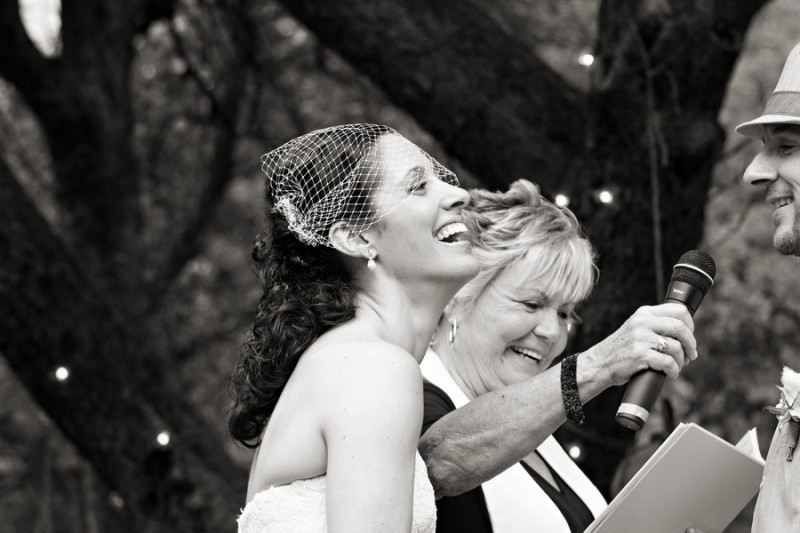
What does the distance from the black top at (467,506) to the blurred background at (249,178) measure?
727 mm

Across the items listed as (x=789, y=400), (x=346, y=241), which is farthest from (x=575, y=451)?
(x=789, y=400)

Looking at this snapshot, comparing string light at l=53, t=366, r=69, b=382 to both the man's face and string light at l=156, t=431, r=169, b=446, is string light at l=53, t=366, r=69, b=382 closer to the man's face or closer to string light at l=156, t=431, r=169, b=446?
string light at l=156, t=431, r=169, b=446

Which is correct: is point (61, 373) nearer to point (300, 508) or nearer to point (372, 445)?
point (300, 508)

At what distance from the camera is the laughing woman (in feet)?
8.39

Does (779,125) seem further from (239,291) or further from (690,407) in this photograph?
(239,291)

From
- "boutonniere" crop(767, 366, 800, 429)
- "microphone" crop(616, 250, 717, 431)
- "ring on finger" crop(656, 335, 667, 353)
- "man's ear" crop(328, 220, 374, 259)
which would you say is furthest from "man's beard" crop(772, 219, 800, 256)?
"man's ear" crop(328, 220, 374, 259)

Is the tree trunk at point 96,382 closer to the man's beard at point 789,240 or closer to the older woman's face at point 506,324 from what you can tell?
the older woman's face at point 506,324

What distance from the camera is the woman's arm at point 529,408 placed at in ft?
8.23

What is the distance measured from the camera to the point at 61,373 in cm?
505

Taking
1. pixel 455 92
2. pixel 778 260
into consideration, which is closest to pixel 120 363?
pixel 455 92

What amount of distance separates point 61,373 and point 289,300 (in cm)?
248

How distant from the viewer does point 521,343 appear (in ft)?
12.1

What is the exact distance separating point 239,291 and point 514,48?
572 centimetres

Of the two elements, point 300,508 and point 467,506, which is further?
point 467,506
